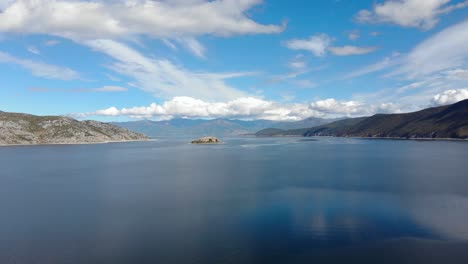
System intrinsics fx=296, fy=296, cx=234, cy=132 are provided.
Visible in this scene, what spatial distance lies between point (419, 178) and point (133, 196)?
255 ft

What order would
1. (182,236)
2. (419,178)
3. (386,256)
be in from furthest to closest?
(419,178) → (182,236) → (386,256)

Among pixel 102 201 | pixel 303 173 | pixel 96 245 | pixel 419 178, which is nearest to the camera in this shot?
pixel 96 245

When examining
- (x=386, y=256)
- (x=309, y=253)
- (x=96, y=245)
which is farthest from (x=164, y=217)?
(x=386, y=256)

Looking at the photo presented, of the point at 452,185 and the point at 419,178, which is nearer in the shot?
the point at 452,185

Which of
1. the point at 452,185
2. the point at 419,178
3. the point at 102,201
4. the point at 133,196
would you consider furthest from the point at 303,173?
the point at 102,201

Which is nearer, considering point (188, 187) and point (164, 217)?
point (164, 217)

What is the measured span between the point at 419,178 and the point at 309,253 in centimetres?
6803

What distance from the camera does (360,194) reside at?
6375 centimetres

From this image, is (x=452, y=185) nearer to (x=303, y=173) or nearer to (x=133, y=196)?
(x=303, y=173)

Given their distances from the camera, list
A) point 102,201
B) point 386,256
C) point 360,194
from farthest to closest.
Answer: point 360,194
point 102,201
point 386,256

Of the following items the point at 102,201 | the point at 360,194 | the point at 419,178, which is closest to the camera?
the point at 102,201

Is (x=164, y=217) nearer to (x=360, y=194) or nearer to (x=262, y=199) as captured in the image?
(x=262, y=199)

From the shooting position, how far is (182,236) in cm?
3866

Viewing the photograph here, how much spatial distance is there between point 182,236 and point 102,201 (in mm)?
28993
